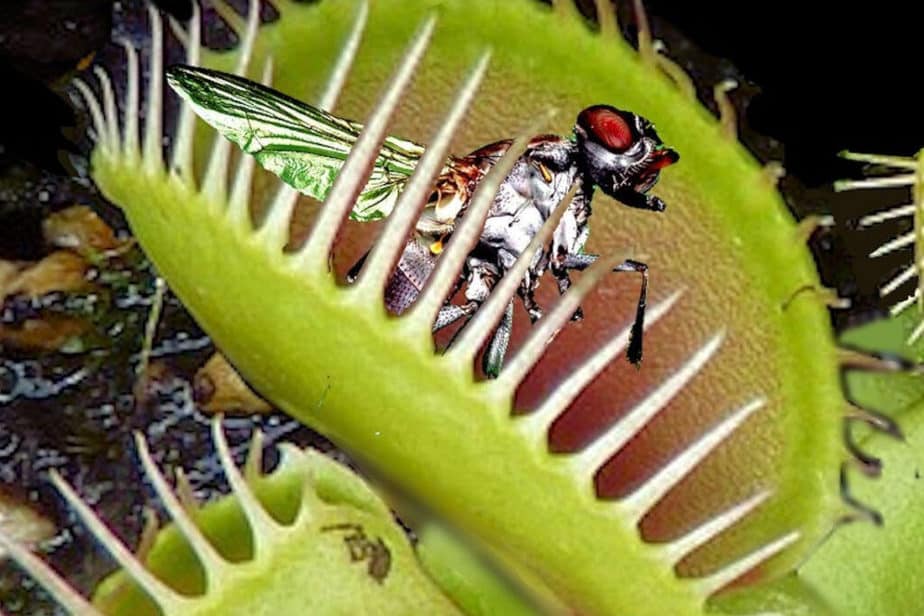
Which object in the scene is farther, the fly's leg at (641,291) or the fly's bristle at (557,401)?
the fly's leg at (641,291)

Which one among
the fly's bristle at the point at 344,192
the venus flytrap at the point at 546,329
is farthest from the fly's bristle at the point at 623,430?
the fly's bristle at the point at 344,192

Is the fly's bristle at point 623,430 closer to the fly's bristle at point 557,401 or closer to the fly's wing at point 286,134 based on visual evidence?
the fly's bristle at point 557,401

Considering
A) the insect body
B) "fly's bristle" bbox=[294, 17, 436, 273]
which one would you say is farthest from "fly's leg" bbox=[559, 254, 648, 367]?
"fly's bristle" bbox=[294, 17, 436, 273]

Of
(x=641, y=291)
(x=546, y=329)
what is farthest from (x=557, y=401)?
(x=641, y=291)

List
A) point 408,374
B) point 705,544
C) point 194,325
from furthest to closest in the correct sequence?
1. point 194,325
2. point 705,544
3. point 408,374

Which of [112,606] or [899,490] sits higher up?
[899,490]

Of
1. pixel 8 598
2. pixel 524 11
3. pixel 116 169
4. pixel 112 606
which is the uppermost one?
pixel 524 11

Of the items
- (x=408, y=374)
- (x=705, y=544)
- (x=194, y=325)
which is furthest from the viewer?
(x=194, y=325)

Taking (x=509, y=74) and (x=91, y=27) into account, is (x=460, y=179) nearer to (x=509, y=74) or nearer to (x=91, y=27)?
(x=509, y=74)

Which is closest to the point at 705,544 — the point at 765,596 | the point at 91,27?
the point at 765,596
